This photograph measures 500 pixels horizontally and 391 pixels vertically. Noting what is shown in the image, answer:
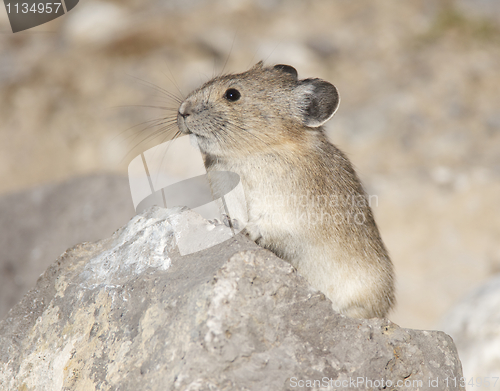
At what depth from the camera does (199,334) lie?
331 cm

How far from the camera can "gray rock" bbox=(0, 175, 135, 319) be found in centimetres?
827

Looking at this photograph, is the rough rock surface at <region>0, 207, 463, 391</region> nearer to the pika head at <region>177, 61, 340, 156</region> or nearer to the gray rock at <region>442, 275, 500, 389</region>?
the pika head at <region>177, 61, 340, 156</region>

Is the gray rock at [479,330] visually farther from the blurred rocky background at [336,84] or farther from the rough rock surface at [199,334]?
the rough rock surface at [199,334]

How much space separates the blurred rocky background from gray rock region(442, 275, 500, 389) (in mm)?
1970

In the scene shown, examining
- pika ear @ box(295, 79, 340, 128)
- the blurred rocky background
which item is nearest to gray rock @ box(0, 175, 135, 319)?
the blurred rocky background

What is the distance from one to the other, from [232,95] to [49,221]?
5472mm

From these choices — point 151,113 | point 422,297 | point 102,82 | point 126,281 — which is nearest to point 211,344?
point 126,281

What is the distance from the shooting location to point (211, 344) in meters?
3.28

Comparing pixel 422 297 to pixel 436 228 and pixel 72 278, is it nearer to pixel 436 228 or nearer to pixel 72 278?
pixel 436 228

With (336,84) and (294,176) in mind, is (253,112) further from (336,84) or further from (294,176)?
(336,84)

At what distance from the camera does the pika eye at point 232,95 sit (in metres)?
4.74

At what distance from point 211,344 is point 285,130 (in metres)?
2.18

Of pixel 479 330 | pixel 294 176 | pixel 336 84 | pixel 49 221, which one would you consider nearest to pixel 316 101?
pixel 294 176

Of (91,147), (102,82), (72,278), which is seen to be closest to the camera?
(72,278)
